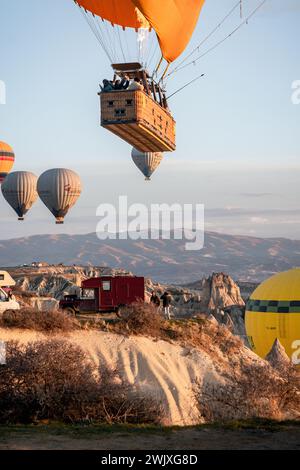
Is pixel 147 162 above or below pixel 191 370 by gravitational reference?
above

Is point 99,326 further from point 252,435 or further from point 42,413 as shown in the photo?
point 252,435

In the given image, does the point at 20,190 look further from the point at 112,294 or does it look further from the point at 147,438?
the point at 147,438

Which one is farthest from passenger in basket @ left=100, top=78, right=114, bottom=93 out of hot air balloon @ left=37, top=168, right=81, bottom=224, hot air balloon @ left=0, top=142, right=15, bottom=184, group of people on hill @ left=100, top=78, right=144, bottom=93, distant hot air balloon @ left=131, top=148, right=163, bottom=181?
distant hot air balloon @ left=131, top=148, right=163, bottom=181

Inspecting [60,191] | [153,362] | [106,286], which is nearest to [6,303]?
[106,286]

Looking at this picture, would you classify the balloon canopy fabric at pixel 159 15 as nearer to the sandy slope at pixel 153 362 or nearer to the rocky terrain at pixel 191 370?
the rocky terrain at pixel 191 370

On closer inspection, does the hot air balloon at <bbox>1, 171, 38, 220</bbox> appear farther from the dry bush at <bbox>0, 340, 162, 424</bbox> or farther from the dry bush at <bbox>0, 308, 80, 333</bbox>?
the dry bush at <bbox>0, 340, 162, 424</bbox>

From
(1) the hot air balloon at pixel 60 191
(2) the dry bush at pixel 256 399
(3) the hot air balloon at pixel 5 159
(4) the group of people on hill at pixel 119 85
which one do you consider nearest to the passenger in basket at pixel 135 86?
(4) the group of people on hill at pixel 119 85
